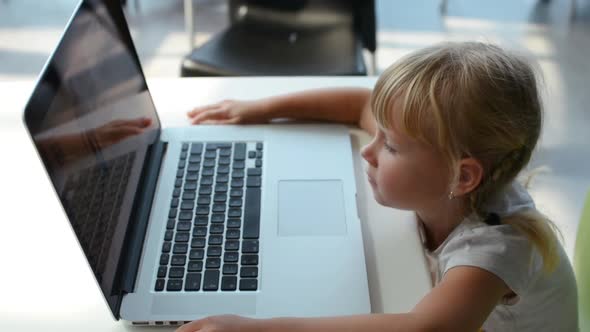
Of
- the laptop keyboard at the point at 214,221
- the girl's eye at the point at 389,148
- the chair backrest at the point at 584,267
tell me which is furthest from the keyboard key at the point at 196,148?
the chair backrest at the point at 584,267

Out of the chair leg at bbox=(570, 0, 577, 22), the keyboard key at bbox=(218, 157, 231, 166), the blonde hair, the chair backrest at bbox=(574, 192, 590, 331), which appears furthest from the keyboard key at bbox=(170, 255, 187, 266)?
the chair leg at bbox=(570, 0, 577, 22)

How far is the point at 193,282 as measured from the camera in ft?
2.62

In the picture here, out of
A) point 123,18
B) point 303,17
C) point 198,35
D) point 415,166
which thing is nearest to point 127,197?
point 123,18

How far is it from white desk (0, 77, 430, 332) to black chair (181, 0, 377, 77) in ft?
2.26

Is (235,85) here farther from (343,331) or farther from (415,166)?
(343,331)

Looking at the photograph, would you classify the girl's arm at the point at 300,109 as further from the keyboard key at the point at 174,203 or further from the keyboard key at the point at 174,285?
the keyboard key at the point at 174,285

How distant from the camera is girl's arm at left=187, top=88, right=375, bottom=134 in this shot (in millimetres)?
1109

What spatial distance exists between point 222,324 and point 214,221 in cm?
21

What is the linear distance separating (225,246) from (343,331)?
0.21m

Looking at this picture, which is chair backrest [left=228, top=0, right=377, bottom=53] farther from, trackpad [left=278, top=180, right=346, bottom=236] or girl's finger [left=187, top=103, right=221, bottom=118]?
trackpad [left=278, top=180, right=346, bottom=236]

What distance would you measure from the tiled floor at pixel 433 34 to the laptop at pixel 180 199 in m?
1.40

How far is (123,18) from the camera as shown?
0.96 metres

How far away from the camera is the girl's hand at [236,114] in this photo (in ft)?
3.63

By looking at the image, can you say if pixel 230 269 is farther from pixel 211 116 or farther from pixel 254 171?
pixel 211 116
